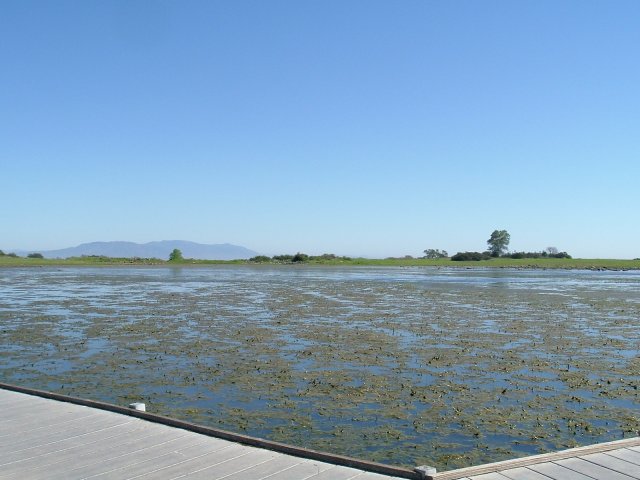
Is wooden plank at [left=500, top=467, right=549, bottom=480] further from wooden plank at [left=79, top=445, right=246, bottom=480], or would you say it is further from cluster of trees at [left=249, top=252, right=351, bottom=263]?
cluster of trees at [left=249, top=252, right=351, bottom=263]

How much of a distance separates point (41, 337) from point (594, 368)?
713 inches

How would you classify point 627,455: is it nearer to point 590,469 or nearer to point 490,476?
point 590,469

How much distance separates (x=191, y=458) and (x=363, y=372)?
26.3ft

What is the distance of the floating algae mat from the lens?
387 inches

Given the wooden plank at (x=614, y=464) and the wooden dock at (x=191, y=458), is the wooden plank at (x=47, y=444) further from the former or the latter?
the wooden plank at (x=614, y=464)

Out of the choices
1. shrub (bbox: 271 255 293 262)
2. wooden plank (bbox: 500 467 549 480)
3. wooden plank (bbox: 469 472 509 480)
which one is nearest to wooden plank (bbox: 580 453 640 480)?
wooden plank (bbox: 500 467 549 480)

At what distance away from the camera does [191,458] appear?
7148mm

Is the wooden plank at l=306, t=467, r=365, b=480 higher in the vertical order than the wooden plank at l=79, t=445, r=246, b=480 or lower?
higher

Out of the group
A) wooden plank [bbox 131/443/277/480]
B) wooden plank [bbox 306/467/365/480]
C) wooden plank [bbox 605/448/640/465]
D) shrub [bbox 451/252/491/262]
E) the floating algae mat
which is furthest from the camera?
shrub [bbox 451/252/491/262]

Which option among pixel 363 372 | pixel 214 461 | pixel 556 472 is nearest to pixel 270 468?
pixel 214 461

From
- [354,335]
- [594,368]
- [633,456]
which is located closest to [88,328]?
[354,335]

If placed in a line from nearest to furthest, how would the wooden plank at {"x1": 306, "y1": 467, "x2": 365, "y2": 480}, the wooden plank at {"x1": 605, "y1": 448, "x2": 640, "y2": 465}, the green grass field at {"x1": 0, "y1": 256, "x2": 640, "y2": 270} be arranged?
the wooden plank at {"x1": 306, "y1": 467, "x2": 365, "y2": 480}
the wooden plank at {"x1": 605, "y1": 448, "x2": 640, "y2": 465}
the green grass field at {"x1": 0, "y1": 256, "x2": 640, "y2": 270}

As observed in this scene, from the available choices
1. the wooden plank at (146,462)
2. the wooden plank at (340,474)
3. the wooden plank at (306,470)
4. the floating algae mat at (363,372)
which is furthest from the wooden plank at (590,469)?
the wooden plank at (146,462)

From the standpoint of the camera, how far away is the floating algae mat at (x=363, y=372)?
32.2ft
